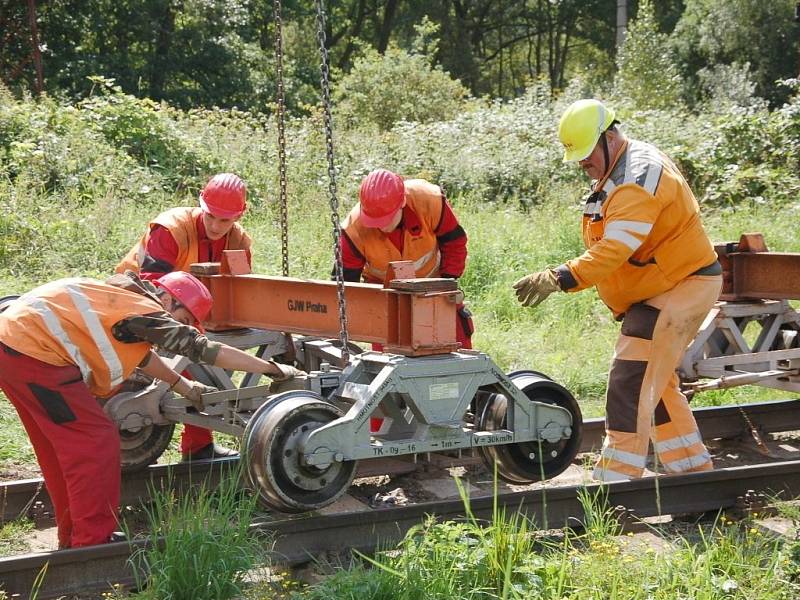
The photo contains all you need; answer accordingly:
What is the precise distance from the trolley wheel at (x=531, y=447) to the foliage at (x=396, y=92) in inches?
814

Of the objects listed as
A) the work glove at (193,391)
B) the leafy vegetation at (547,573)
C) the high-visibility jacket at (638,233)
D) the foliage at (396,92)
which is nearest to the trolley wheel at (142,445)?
the work glove at (193,391)

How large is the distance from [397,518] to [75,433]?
1.62 meters

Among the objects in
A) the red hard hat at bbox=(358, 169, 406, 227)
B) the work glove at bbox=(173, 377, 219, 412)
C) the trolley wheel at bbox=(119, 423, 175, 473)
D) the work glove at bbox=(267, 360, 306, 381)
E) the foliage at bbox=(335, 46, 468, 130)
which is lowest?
the trolley wheel at bbox=(119, 423, 175, 473)

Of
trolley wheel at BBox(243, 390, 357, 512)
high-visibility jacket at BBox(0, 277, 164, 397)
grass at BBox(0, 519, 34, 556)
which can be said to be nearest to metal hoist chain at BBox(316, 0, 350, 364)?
trolley wheel at BBox(243, 390, 357, 512)

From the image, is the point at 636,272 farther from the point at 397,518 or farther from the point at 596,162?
the point at 397,518

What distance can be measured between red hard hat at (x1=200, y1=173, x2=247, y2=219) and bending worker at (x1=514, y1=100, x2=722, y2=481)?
1.84 m

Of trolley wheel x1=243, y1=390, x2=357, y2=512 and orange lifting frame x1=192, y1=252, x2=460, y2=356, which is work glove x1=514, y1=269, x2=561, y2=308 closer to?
orange lifting frame x1=192, y1=252, x2=460, y2=356

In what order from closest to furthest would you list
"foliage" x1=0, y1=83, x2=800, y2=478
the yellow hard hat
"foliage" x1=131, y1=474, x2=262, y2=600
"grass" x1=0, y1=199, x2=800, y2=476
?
"foliage" x1=131, y1=474, x2=262, y2=600 < the yellow hard hat < "grass" x1=0, y1=199, x2=800, y2=476 < "foliage" x1=0, y1=83, x2=800, y2=478

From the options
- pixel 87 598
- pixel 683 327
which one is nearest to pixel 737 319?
pixel 683 327

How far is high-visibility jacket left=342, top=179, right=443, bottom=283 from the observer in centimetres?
664

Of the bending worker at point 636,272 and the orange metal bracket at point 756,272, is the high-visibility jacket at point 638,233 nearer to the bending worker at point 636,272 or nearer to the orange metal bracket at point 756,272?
the bending worker at point 636,272

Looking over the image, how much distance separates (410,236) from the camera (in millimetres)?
6668

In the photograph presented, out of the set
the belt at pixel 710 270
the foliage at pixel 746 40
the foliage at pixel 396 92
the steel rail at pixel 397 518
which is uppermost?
the foliage at pixel 746 40

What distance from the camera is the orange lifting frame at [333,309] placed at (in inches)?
210
